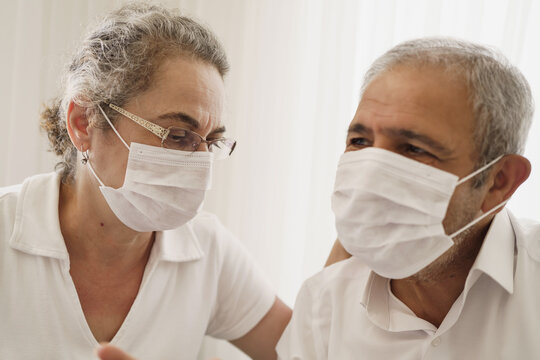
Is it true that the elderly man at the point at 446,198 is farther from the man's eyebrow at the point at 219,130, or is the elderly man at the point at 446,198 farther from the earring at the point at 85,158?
the earring at the point at 85,158

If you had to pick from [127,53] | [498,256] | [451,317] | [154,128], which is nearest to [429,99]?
[498,256]

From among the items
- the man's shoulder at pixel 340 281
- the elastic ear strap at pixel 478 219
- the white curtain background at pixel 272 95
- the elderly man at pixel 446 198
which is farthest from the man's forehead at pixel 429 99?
the white curtain background at pixel 272 95

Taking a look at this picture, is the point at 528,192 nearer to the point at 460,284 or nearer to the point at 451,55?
the point at 460,284

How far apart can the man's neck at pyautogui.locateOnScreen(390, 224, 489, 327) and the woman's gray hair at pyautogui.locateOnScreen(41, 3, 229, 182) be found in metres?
0.97

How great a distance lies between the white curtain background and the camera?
2.49 meters

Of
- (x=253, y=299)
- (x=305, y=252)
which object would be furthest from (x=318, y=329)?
(x=305, y=252)

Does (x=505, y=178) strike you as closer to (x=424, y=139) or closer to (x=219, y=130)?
(x=424, y=139)

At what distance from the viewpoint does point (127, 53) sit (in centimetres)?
176

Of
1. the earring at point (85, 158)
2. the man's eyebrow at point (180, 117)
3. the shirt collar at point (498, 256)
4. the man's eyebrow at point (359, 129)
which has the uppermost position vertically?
the man's eyebrow at point (359, 129)

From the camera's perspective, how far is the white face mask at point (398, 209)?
1.40 metres

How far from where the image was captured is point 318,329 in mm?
1741

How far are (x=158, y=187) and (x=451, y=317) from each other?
3.06ft

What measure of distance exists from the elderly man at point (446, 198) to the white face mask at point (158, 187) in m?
0.48

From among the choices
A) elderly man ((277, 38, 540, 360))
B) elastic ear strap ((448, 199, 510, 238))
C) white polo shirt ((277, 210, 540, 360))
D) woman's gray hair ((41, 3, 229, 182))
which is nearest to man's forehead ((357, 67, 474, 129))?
elderly man ((277, 38, 540, 360))
